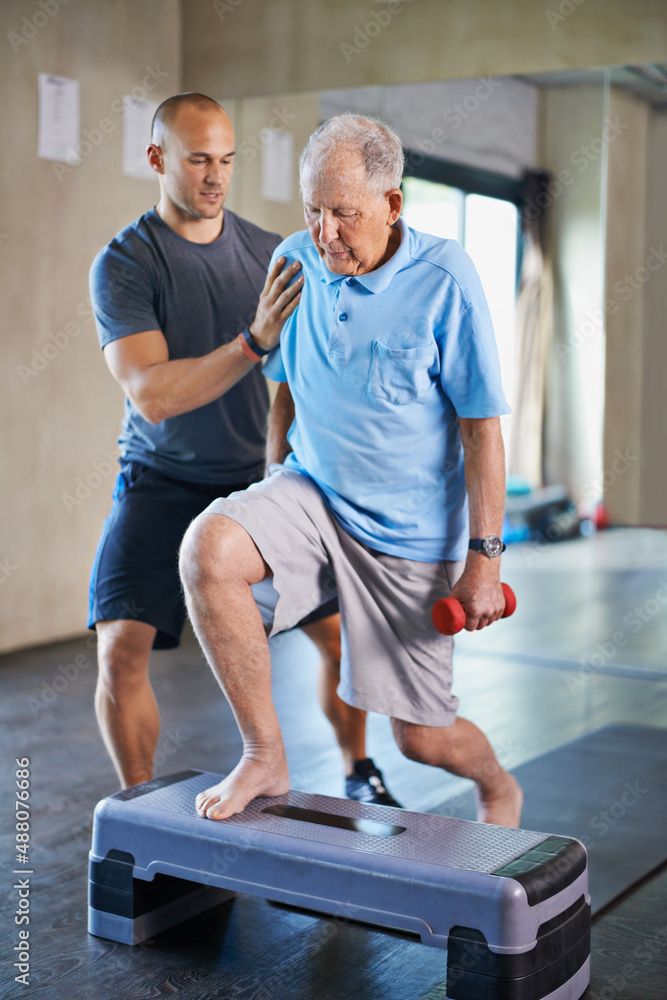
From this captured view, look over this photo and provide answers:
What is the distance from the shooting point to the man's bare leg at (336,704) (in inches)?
98.0

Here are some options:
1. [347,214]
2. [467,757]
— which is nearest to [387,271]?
[347,214]

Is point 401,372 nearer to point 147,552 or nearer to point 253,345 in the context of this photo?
point 253,345

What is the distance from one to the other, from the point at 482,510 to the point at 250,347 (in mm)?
495

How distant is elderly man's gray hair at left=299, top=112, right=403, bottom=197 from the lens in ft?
6.04

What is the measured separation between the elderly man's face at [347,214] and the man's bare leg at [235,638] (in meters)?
0.49

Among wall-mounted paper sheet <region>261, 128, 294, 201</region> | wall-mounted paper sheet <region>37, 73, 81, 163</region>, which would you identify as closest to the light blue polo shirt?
wall-mounted paper sheet <region>261, 128, 294, 201</region>

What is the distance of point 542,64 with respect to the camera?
371 centimetres

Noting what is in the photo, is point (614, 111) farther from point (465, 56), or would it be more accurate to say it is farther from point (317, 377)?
point (317, 377)

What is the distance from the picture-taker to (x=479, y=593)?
1.96 meters

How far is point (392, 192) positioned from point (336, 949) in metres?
1.31

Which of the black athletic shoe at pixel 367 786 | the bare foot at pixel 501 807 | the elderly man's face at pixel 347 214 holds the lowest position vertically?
the black athletic shoe at pixel 367 786

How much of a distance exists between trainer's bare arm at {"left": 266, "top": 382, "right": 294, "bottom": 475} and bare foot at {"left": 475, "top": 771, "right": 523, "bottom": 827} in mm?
755

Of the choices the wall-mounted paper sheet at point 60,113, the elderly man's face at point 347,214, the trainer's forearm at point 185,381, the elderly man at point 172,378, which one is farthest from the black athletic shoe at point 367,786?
the wall-mounted paper sheet at point 60,113

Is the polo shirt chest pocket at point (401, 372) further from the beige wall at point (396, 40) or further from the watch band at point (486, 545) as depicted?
the beige wall at point (396, 40)
